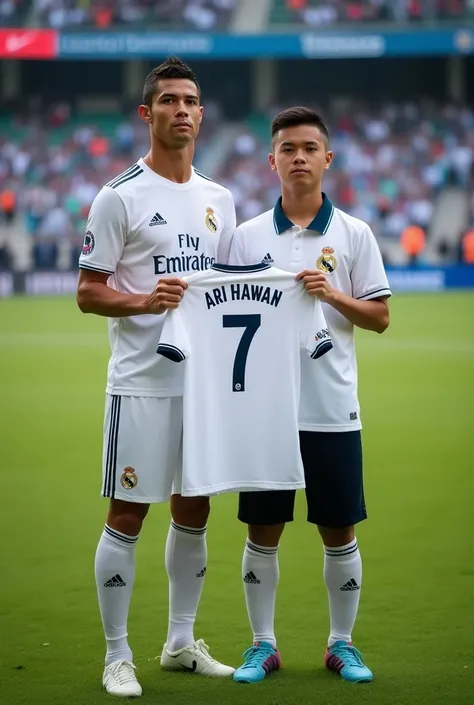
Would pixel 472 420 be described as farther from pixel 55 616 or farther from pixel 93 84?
pixel 93 84

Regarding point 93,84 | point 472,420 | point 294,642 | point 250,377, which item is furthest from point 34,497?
point 93,84

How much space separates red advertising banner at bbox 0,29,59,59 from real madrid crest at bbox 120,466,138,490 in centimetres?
2740

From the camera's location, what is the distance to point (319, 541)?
607cm

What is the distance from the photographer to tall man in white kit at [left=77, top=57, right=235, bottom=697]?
12.8 ft

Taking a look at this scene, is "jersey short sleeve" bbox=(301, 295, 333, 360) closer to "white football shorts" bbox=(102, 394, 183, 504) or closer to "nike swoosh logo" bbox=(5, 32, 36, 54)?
"white football shorts" bbox=(102, 394, 183, 504)

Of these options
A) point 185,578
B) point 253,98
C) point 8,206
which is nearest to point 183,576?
point 185,578

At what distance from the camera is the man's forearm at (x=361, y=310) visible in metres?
3.90

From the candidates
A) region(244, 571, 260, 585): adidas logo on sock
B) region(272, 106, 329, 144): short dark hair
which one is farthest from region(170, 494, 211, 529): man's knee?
region(272, 106, 329, 144): short dark hair

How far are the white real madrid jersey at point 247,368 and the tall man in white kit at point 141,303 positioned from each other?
120 millimetres

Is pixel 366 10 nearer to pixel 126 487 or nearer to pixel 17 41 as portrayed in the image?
pixel 17 41

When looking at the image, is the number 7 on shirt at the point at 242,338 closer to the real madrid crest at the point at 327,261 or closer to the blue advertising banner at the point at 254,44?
the real madrid crest at the point at 327,261

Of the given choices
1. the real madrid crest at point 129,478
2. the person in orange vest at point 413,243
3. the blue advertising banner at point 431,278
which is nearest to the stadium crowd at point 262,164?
the person in orange vest at point 413,243

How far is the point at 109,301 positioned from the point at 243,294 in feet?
1.55

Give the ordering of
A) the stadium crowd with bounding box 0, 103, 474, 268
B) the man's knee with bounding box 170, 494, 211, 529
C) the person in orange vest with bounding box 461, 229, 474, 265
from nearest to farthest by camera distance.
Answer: the man's knee with bounding box 170, 494, 211, 529, the person in orange vest with bounding box 461, 229, 474, 265, the stadium crowd with bounding box 0, 103, 474, 268
